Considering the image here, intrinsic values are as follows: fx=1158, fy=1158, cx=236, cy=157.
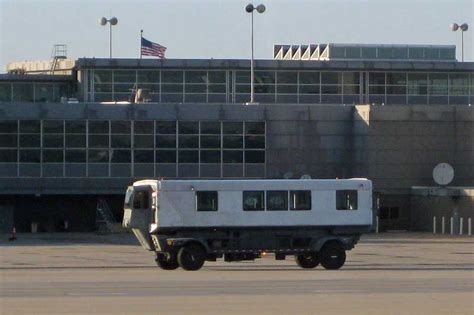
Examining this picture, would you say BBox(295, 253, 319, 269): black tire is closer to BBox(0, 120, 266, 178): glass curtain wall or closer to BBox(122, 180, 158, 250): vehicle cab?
BBox(122, 180, 158, 250): vehicle cab

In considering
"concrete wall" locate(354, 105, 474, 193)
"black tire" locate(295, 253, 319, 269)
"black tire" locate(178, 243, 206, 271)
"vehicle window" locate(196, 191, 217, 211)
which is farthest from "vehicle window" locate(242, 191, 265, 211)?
"concrete wall" locate(354, 105, 474, 193)

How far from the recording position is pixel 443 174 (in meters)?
60.2

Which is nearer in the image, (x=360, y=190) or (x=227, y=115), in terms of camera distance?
(x=360, y=190)

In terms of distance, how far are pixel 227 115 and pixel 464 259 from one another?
85.8 ft

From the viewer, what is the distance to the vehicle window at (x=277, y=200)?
35.2 meters

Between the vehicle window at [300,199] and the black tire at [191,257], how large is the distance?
Answer: 3.30 meters

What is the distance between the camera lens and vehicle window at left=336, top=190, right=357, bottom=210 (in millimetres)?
35625

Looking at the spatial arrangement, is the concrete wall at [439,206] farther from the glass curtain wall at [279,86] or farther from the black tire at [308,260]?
the black tire at [308,260]

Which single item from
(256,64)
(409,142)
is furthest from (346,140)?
(256,64)

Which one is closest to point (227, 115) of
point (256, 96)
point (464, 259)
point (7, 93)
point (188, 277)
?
point (256, 96)

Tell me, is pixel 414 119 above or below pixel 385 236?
above

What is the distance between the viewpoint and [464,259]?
38.6m

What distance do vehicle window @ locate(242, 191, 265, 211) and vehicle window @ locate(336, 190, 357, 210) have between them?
2369mm

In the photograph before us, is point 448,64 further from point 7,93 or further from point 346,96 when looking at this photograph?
point 7,93
